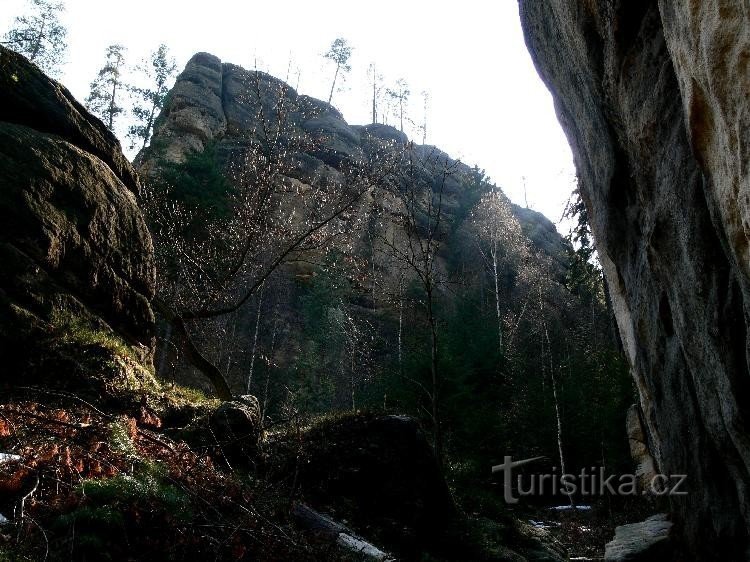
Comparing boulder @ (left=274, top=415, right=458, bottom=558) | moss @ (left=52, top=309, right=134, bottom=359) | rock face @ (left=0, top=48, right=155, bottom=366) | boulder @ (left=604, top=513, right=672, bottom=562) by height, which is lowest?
boulder @ (left=604, top=513, right=672, bottom=562)

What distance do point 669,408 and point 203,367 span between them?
911cm

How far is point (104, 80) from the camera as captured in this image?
3659cm

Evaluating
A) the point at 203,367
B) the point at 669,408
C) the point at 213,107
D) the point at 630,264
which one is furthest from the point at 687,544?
the point at 213,107

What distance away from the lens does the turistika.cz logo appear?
879 cm

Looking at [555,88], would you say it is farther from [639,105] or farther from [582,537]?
[582,537]

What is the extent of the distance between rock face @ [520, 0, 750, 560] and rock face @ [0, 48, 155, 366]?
7.27m

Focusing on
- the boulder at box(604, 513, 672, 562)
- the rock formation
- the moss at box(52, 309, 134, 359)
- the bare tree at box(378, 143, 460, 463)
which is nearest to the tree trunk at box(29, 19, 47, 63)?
the rock formation

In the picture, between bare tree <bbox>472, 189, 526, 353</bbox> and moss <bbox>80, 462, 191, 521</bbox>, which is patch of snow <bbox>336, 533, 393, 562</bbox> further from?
bare tree <bbox>472, 189, 526, 353</bbox>

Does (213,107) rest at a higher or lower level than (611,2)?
higher

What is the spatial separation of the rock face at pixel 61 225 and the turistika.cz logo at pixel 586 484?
828 cm

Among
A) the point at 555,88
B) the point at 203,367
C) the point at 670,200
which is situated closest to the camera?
the point at 670,200

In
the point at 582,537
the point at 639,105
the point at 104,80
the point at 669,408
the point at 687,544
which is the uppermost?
the point at 104,80

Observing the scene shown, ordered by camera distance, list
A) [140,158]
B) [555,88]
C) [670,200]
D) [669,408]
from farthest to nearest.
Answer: [140,158], [555,88], [669,408], [670,200]

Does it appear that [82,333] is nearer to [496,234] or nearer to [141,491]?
[141,491]
